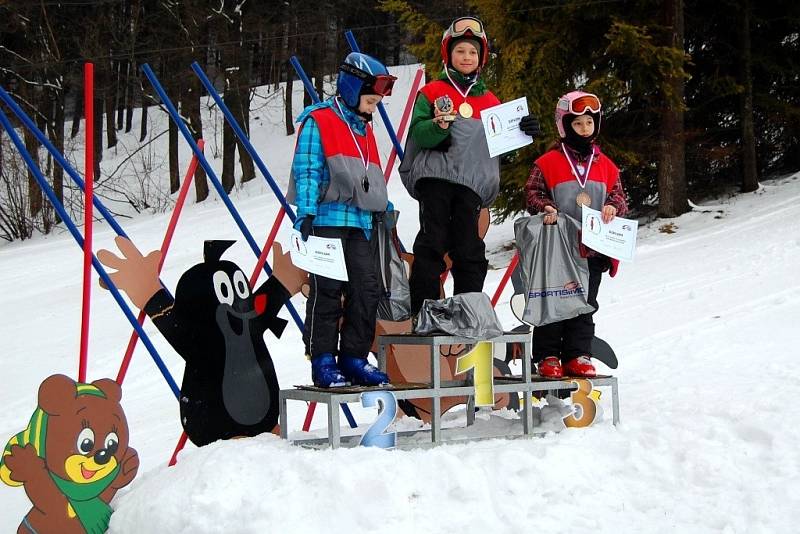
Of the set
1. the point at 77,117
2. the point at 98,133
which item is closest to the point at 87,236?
the point at 98,133

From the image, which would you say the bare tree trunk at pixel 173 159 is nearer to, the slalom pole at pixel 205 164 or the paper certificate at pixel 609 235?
the slalom pole at pixel 205 164

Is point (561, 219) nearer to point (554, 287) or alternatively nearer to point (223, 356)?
point (554, 287)

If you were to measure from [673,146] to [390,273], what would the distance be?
8010 millimetres

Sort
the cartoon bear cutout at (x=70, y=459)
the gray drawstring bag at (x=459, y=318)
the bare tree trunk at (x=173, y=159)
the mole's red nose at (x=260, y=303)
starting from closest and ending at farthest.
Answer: the cartoon bear cutout at (x=70, y=459)
the gray drawstring bag at (x=459, y=318)
the mole's red nose at (x=260, y=303)
the bare tree trunk at (x=173, y=159)

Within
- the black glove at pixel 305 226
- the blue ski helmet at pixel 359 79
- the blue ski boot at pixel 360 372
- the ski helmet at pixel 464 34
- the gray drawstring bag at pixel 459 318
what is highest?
the ski helmet at pixel 464 34

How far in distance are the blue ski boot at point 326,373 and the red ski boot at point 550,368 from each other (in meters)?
1.17

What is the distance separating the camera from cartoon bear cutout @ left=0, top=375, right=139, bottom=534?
3625 millimetres

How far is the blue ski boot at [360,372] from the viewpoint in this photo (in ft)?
14.0

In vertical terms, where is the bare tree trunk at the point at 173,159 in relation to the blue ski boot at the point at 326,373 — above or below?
above

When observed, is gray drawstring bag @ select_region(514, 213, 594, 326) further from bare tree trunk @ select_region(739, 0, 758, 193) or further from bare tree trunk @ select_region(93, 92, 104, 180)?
bare tree trunk @ select_region(93, 92, 104, 180)

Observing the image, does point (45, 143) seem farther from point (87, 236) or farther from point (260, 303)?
point (260, 303)

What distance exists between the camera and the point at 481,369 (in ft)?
14.1

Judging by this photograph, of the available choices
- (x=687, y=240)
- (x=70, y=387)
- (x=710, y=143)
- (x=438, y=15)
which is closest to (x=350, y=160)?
(x=70, y=387)

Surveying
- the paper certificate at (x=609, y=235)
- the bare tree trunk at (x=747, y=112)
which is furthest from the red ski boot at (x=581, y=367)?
the bare tree trunk at (x=747, y=112)
